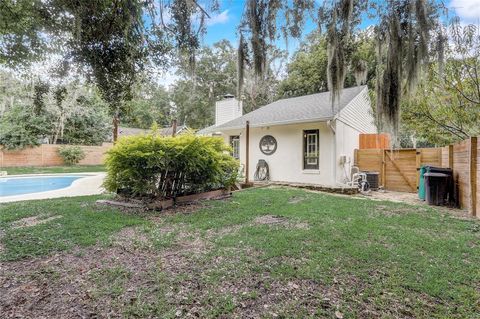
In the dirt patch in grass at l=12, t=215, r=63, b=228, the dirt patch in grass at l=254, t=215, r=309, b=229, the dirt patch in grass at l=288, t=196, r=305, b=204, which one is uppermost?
the dirt patch in grass at l=12, t=215, r=63, b=228

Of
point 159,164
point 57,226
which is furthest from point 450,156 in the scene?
point 57,226

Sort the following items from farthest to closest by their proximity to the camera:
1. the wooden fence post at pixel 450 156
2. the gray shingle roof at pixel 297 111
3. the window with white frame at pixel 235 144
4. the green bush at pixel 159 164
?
the window with white frame at pixel 235 144 → the gray shingle roof at pixel 297 111 → the wooden fence post at pixel 450 156 → the green bush at pixel 159 164

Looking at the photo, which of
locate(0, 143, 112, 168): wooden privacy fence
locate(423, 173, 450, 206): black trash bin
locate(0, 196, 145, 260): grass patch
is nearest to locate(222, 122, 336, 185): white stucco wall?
locate(423, 173, 450, 206): black trash bin

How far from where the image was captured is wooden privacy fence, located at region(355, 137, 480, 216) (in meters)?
5.20

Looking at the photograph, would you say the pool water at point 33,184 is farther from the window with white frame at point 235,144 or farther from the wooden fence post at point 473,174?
the wooden fence post at point 473,174

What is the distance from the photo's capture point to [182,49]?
318 cm

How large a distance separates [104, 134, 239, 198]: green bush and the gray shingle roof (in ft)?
13.4

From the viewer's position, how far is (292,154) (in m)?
9.72

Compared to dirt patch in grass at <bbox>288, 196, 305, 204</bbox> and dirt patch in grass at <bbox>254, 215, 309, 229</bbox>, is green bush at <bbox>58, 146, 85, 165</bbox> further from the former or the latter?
dirt patch in grass at <bbox>254, 215, 309, 229</bbox>

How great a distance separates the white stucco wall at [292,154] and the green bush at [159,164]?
413cm

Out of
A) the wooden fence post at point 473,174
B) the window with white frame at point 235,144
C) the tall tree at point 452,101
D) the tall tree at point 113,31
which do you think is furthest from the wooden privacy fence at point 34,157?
the wooden fence post at point 473,174

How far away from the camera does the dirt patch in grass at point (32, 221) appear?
4.11 meters

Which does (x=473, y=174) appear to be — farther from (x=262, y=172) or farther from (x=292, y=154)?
(x=262, y=172)

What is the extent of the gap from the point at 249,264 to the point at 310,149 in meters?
7.16
